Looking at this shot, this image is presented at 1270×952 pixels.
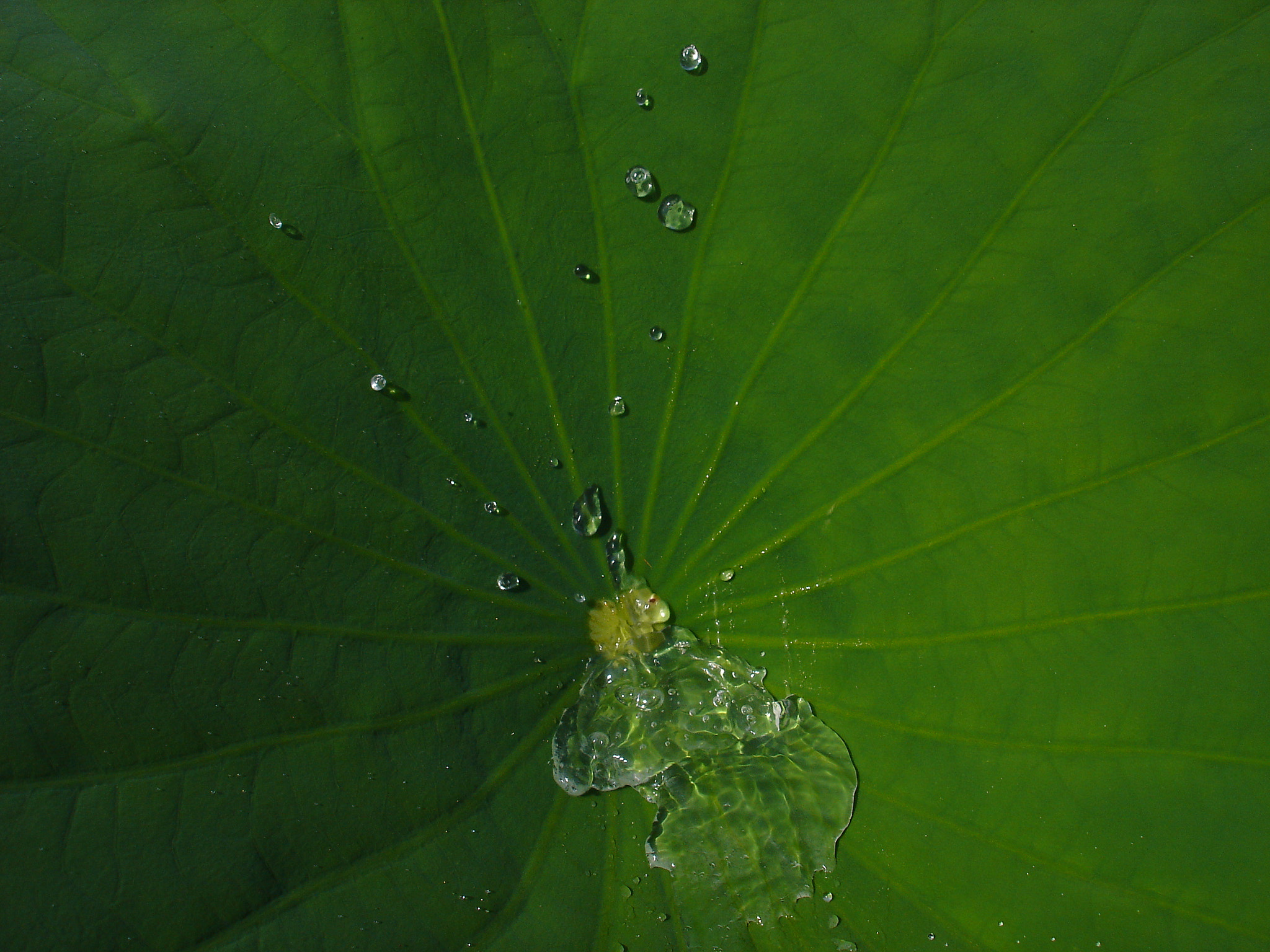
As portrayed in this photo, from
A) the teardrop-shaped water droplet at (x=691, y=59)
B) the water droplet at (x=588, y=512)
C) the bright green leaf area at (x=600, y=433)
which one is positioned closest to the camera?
the bright green leaf area at (x=600, y=433)

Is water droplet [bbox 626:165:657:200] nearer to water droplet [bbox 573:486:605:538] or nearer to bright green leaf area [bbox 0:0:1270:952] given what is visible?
bright green leaf area [bbox 0:0:1270:952]

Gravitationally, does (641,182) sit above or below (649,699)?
above

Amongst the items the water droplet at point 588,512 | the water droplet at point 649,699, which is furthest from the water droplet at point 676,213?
the water droplet at point 649,699

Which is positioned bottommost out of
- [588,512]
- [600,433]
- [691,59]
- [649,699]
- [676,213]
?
[649,699]

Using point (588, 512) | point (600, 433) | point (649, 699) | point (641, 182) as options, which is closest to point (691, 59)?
point (641, 182)

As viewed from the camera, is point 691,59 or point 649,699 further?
point 649,699

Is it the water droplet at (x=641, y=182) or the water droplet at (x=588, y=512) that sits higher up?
the water droplet at (x=641, y=182)

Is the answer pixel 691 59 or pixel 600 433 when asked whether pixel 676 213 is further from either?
pixel 600 433

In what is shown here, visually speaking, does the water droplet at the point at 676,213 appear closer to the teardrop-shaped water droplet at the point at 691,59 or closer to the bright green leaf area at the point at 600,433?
the bright green leaf area at the point at 600,433

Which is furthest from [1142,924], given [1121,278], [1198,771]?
[1121,278]
